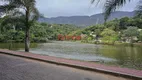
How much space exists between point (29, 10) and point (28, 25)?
1.47 metres

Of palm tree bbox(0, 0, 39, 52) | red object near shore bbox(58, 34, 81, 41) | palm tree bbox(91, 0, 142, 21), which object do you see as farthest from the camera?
red object near shore bbox(58, 34, 81, 41)

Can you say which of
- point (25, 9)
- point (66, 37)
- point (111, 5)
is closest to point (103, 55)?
point (25, 9)

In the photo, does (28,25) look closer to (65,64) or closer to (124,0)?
(65,64)

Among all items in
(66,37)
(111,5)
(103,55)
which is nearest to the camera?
(111,5)

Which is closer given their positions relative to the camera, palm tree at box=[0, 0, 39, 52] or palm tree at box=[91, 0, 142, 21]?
palm tree at box=[91, 0, 142, 21]

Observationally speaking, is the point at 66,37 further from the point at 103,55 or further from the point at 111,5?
the point at 111,5

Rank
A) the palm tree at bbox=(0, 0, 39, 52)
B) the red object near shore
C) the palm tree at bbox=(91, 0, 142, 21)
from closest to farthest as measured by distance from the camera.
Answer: the palm tree at bbox=(91, 0, 142, 21)
the palm tree at bbox=(0, 0, 39, 52)
the red object near shore

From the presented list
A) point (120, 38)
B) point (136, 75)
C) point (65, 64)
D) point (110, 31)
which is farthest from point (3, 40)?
point (136, 75)

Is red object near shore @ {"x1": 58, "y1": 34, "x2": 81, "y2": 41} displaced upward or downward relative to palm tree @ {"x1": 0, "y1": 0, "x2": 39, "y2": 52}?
downward

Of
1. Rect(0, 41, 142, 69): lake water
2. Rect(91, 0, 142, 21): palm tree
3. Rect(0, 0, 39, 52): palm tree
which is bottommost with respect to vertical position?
Rect(0, 41, 142, 69): lake water

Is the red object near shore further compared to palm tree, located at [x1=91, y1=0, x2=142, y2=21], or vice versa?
the red object near shore

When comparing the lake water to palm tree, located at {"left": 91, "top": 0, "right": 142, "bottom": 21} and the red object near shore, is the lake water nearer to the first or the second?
palm tree, located at {"left": 91, "top": 0, "right": 142, "bottom": 21}


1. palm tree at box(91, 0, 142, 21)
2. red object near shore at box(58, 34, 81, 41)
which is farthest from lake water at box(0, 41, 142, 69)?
red object near shore at box(58, 34, 81, 41)

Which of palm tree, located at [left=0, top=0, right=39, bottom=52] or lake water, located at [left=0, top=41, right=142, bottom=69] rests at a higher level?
palm tree, located at [left=0, top=0, right=39, bottom=52]
